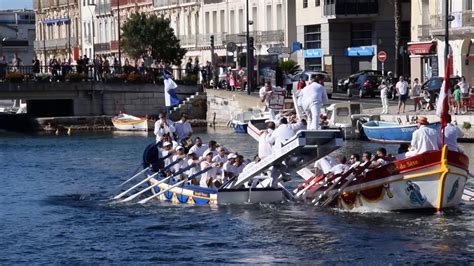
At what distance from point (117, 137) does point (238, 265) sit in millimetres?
44010

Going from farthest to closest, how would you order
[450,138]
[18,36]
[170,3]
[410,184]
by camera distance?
[18,36]
[170,3]
[450,138]
[410,184]

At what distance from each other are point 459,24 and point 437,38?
2.81 meters

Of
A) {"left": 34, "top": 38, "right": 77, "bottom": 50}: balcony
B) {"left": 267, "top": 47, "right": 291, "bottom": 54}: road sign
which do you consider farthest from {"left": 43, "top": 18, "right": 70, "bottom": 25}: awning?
{"left": 267, "top": 47, "right": 291, "bottom": 54}: road sign

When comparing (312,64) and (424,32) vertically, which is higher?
(424,32)

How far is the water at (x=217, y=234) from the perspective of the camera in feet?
95.0

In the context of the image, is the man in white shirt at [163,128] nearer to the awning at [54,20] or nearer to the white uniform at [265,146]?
the white uniform at [265,146]

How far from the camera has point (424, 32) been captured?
74312 mm

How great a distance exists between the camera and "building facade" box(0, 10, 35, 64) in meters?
179

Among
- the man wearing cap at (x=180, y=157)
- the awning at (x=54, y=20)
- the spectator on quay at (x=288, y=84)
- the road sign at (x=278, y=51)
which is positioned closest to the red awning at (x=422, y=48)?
the spectator on quay at (x=288, y=84)

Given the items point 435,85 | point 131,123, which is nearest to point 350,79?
point 131,123

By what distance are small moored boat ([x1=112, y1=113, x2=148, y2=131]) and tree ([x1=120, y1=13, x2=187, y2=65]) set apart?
20772 millimetres

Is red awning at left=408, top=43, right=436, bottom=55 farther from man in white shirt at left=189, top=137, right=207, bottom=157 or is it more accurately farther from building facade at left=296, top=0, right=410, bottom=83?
man in white shirt at left=189, top=137, right=207, bottom=157

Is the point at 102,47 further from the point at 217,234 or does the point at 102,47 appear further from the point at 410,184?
the point at 410,184

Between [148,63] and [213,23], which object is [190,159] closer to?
[148,63]
